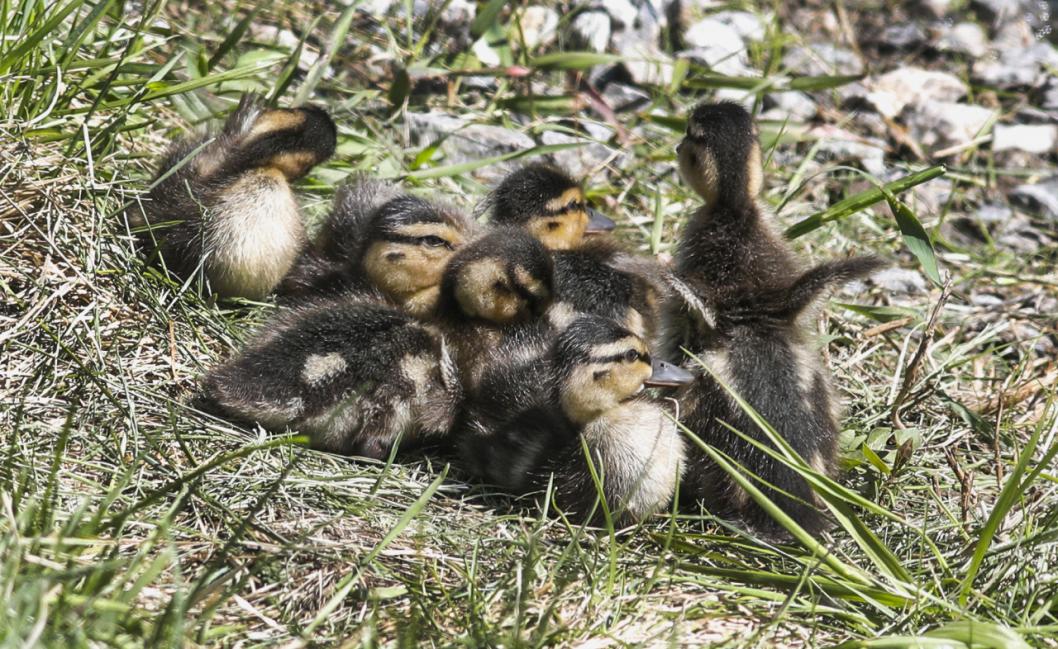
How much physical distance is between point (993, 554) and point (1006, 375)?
133 cm

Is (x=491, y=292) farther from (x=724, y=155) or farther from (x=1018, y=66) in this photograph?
(x=1018, y=66)

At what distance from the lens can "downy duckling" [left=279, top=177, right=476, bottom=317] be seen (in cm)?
298

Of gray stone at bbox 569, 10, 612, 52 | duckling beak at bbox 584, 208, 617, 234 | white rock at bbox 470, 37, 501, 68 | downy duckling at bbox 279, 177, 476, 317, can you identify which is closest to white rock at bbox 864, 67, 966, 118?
gray stone at bbox 569, 10, 612, 52

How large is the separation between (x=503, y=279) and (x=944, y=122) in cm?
295

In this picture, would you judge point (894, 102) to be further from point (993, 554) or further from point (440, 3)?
point (993, 554)

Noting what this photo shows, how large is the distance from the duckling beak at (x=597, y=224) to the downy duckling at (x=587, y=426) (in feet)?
2.22

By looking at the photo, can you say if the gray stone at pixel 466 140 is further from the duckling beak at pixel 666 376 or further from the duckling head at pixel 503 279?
the duckling beak at pixel 666 376

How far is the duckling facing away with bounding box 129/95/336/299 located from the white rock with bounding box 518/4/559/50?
196 centimetres

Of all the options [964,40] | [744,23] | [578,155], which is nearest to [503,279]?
[578,155]

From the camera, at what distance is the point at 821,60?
524cm

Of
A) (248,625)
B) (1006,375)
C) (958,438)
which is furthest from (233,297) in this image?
(1006,375)

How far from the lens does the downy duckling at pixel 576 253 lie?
10.00 ft

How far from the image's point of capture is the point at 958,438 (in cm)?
316

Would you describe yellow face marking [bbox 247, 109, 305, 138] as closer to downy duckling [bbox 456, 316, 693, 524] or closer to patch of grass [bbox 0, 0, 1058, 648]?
patch of grass [bbox 0, 0, 1058, 648]
